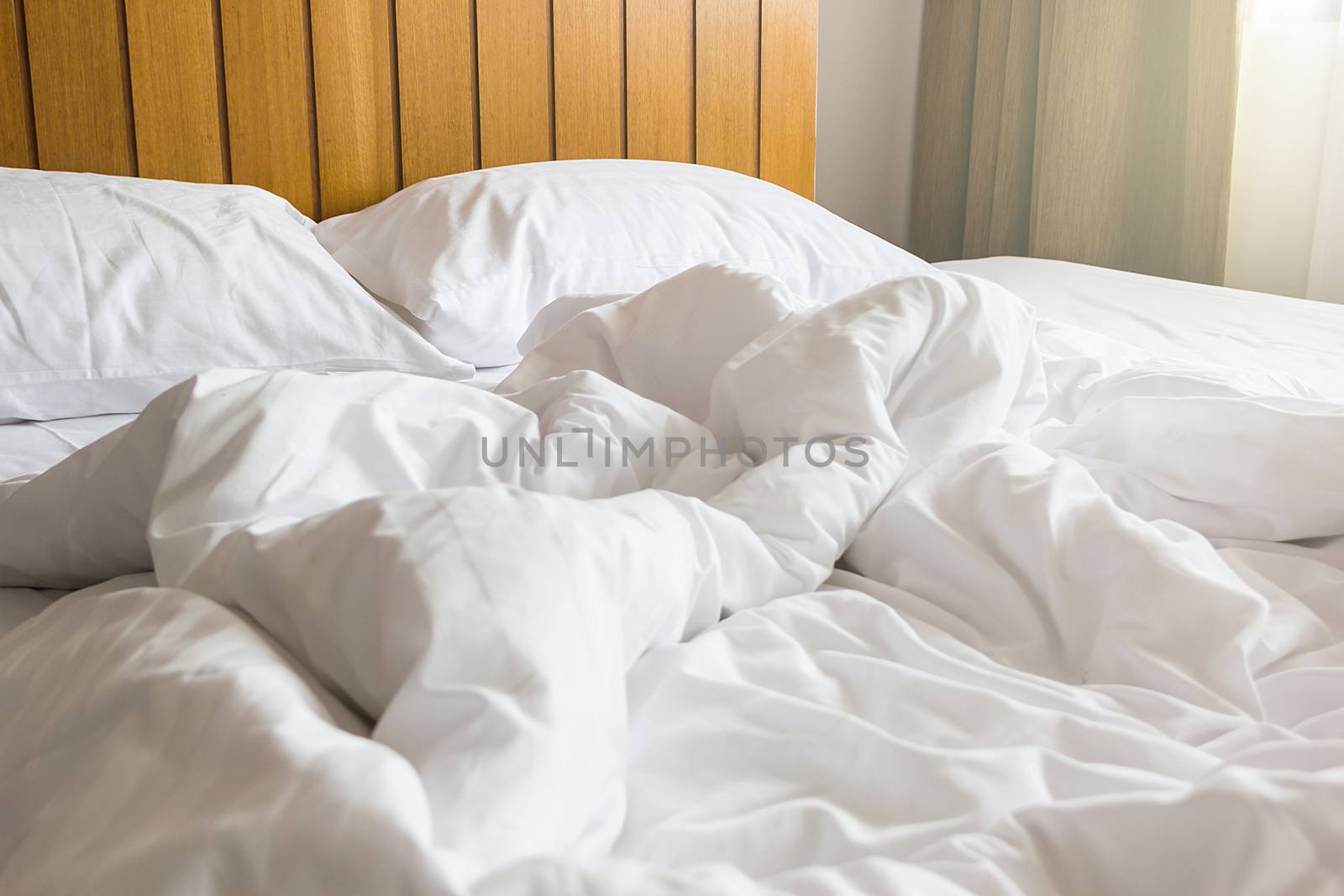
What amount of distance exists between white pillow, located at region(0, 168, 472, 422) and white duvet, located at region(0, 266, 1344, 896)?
483 millimetres

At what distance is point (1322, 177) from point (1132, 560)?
6.58 ft

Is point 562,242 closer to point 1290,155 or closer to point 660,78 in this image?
point 660,78

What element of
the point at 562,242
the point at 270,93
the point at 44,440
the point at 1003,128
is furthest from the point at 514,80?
the point at 1003,128

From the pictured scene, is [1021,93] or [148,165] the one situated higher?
[1021,93]

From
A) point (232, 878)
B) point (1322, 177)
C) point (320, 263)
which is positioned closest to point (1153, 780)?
point (232, 878)

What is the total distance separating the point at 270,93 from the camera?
1.56 metres

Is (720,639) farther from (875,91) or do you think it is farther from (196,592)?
(875,91)

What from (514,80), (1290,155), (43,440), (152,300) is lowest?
(43,440)

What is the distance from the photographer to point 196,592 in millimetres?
515

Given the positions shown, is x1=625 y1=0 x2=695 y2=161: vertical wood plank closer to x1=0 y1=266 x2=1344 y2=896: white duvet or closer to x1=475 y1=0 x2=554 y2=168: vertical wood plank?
x1=475 y1=0 x2=554 y2=168: vertical wood plank

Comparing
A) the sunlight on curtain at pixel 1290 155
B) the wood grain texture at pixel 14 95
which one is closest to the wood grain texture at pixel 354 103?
the wood grain texture at pixel 14 95

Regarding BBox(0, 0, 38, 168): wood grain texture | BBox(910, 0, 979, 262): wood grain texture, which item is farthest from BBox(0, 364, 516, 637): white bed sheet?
BBox(910, 0, 979, 262): wood grain texture

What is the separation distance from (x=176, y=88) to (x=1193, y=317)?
1.50 meters

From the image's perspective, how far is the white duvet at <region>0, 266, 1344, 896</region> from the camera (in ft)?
1.12
